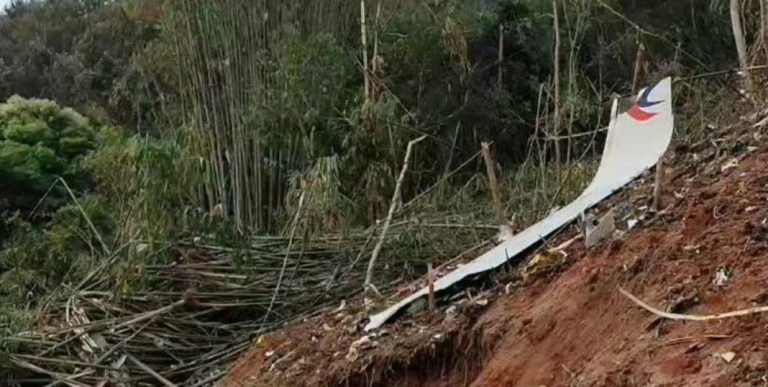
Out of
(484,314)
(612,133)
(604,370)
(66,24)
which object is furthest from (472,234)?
(66,24)

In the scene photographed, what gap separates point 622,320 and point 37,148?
22.1ft

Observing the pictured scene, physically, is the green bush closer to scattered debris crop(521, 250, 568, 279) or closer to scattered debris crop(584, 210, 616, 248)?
scattered debris crop(521, 250, 568, 279)

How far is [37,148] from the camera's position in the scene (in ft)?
26.2

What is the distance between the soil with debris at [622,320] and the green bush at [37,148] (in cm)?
511

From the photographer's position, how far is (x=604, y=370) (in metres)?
1.98

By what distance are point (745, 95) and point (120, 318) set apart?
2535 mm

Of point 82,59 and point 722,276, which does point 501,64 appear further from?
point 82,59

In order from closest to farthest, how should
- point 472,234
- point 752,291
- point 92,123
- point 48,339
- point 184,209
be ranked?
point 752,291, point 48,339, point 472,234, point 184,209, point 92,123

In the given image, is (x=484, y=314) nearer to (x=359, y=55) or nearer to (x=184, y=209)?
(x=184, y=209)

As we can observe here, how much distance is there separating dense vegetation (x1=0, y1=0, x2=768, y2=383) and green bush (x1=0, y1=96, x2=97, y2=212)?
0.9 inches

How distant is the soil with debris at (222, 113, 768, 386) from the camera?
1.89 m

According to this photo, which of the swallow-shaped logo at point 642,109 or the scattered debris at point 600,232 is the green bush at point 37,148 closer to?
the swallow-shaped logo at point 642,109

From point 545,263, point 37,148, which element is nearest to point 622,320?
point 545,263

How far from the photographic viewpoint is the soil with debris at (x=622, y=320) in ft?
6.20
